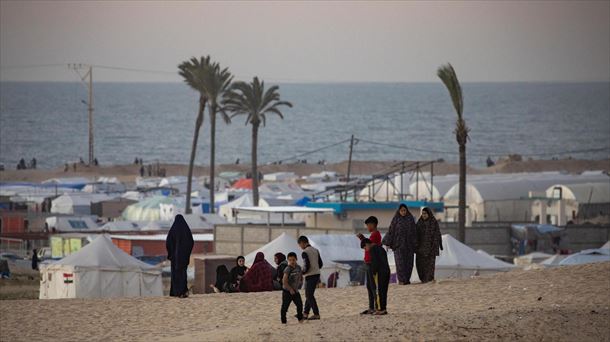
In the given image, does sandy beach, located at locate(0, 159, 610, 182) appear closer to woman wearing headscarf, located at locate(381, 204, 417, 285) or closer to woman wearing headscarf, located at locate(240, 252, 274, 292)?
woman wearing headscarf, located at locate(240, 252, 274, 292)

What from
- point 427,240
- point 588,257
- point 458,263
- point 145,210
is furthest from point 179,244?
point 145,210

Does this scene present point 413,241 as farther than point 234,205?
No

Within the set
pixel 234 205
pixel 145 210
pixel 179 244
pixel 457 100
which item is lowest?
pixel 179 244

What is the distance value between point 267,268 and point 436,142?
148932mm

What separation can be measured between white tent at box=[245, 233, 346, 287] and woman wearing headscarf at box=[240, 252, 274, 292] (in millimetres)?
4407

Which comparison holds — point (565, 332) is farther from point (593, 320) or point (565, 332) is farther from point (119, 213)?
point (119, 213)

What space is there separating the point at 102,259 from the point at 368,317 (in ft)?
36.0

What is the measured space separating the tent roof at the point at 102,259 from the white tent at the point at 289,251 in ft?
7.17

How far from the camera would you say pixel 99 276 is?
25109mm

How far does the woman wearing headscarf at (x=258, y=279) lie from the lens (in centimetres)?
2088

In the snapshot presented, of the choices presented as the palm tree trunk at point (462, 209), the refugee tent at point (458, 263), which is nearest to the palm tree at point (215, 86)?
the palm tree trunk at point (462, 209)

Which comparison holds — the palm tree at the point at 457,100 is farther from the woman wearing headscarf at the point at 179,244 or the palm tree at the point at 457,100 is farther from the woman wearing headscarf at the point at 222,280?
the woman wearing headscarf at the point at 179,244

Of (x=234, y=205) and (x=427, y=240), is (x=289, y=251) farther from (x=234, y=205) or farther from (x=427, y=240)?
(x=234, y=205)

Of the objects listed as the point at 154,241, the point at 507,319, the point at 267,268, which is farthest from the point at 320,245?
the point at 507,319
